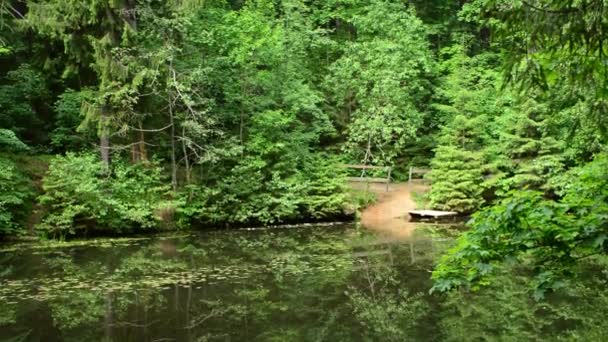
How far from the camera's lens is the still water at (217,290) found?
28.2ft

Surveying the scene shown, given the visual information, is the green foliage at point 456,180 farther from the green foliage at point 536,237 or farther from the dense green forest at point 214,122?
the green foliage at point 536,237

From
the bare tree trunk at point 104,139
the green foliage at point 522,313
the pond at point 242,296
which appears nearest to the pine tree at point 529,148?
the pond at point 242,296

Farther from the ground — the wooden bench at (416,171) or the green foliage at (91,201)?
the wooden bench at (416,171)

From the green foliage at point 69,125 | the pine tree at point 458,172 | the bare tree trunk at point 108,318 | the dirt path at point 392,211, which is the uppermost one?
the green foliage at point 69,125

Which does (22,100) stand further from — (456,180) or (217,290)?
(456,180)

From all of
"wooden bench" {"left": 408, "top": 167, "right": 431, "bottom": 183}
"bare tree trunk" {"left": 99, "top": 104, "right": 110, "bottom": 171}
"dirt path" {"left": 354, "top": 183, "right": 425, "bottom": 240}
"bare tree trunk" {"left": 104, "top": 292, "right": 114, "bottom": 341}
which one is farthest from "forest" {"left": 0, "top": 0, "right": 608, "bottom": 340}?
"bare tree trunk" {"left": 104, "top": 292, "right": 114, "bottom": 341}

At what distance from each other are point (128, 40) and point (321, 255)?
354 inches

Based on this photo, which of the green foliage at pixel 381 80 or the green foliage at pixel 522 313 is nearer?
the green foliage at pixel 522 313

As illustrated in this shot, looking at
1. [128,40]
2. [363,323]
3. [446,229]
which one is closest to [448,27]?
[446,229]

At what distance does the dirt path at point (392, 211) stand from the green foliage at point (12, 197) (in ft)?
33.3

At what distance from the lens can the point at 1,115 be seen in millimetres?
17734

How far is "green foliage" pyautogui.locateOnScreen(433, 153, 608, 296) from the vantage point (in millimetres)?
3627

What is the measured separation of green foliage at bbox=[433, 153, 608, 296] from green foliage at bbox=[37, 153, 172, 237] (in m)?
13.6

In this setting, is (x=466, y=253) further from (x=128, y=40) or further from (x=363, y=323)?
(x=128, y=40)
